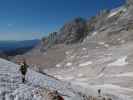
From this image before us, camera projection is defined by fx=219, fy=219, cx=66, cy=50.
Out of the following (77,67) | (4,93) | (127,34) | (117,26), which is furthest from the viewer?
(117,26)

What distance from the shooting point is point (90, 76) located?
10112 cm

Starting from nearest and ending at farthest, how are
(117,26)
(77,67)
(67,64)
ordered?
1. (77,67)
2. (67,64)
3. (117,26)

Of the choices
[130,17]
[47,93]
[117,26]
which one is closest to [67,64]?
[117,26]

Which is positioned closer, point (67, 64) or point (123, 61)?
point (123, 61)

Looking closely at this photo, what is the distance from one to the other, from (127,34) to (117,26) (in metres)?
27.8

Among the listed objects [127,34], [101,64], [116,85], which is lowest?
[116,85]

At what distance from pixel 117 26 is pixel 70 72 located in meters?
77.4

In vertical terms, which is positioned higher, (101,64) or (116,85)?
(101,64)

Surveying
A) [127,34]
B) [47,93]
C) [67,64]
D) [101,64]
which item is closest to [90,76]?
[101,64]

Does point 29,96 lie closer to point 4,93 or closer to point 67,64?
point 4,93

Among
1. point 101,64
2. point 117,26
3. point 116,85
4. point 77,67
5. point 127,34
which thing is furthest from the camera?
point 117,26

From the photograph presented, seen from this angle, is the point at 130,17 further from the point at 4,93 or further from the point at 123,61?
the point at 4,93

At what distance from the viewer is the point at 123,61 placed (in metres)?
99.2

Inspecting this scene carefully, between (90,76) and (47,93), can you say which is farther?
(90,76)
